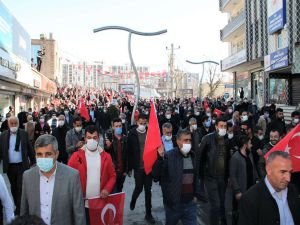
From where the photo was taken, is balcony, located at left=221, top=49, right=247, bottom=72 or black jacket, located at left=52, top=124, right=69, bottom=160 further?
balcony, located at left=221, top=49, right=247, bottom=72

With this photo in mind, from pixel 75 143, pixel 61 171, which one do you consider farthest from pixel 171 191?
pixel 75 143

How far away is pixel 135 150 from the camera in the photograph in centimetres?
734

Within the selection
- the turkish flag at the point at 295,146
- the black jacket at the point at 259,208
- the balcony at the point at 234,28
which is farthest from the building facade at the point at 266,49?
the black jacket at the point at 259,208

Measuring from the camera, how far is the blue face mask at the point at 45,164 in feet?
12.5

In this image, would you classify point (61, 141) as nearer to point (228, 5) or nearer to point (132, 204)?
point (132, 204)

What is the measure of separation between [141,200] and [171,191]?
3.37 meters

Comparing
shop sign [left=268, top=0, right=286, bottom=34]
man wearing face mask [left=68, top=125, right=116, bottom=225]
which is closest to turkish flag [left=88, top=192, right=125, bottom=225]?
man wearing face mask [left=68, top=125, right=116, bottom=225]

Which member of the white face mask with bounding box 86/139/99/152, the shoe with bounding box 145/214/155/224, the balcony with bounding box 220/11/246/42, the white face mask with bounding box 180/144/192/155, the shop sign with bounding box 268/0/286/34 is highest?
the balcony with bounding box 220/11/246/42

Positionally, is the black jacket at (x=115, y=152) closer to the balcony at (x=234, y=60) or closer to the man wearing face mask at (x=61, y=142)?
the man wearing face mask at (x=61, y=142)

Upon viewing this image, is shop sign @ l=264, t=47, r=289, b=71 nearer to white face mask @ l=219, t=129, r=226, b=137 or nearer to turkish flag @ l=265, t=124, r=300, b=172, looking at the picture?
white face mask @ l=219, t=129, r=226, b=137

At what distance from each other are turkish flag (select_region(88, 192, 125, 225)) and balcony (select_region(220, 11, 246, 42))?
29.5 metres

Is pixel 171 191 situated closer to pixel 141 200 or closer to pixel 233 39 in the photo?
pixel 141 200

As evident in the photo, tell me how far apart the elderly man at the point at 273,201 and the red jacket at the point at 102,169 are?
7.14 ft

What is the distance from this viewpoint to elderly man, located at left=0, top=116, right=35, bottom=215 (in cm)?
707
